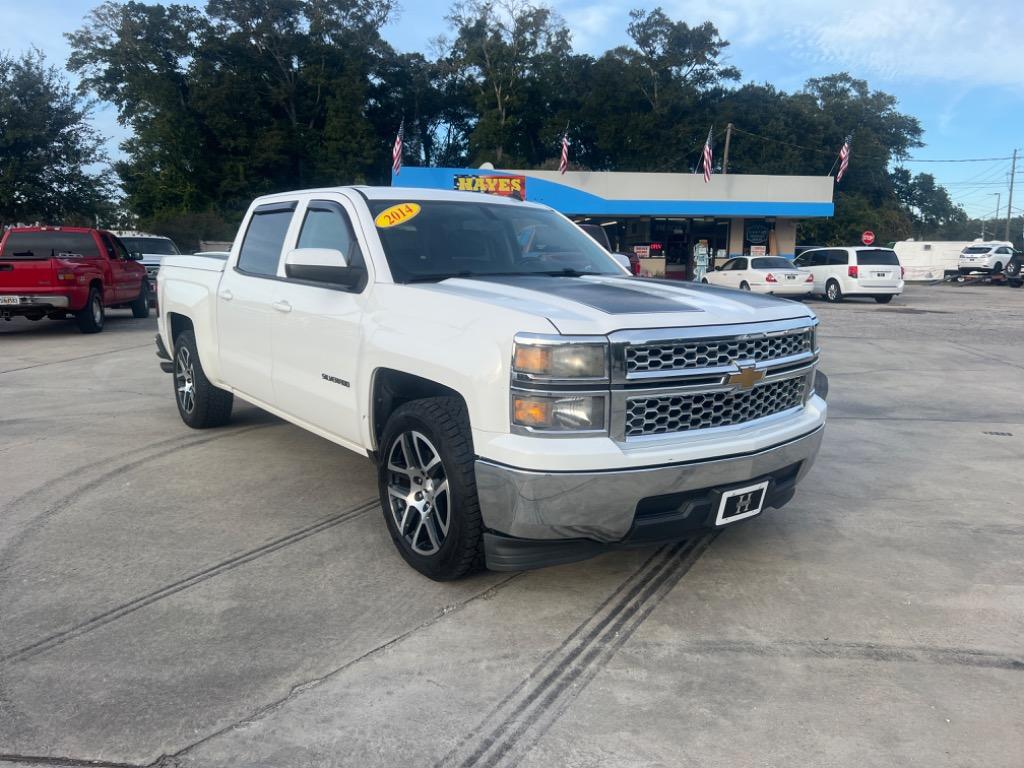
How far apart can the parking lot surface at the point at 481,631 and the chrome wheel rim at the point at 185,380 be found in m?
0.80

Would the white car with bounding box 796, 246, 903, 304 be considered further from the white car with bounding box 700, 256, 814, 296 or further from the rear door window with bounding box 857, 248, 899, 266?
the white car with bounding box 700, 256, 814, 296

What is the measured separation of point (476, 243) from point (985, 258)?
129 ft

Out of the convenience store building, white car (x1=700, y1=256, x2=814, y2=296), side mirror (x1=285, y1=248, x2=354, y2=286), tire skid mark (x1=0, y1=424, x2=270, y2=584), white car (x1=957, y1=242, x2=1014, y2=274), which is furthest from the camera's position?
white car (x1=957, y1=242, x2=1014, y2=274)

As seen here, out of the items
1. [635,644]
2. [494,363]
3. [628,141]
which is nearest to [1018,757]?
[635,644]

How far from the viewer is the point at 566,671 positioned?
3.17 meters

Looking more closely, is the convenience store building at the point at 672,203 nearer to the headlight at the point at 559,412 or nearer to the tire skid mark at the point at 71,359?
the tire skid mark at the point at 71,359

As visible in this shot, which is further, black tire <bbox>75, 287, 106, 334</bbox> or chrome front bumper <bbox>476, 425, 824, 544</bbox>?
black tire <bbox>75, 287, 106, 334</bbox>

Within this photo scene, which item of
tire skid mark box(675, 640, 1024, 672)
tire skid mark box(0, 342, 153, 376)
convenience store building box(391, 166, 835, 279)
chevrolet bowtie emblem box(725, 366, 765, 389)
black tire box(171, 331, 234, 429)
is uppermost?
convenience store building box(391, 166, 835, 279)

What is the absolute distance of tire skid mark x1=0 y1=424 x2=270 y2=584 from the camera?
→ 181 inches

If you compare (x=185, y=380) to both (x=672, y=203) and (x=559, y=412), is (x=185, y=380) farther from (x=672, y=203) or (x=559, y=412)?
(x=672, y=203)

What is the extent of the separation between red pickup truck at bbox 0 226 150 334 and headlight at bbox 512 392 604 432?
12.5 metres

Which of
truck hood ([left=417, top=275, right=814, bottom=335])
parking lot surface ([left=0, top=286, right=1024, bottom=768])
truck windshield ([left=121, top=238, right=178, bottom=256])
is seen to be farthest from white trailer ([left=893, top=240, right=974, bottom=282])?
truck hood ([left=417, top=275, right=814, bottom=335])

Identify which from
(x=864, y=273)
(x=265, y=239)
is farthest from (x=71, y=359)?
(x=864, y=273)

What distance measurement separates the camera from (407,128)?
61875 millimetres
